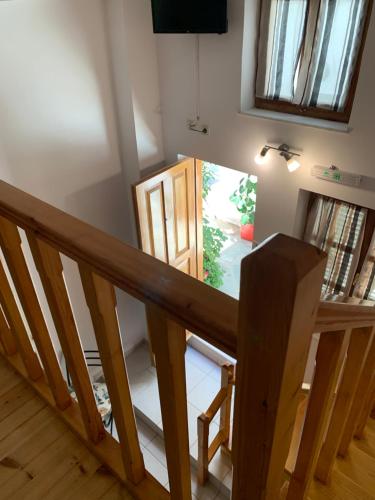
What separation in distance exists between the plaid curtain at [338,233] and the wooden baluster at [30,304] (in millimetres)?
2694

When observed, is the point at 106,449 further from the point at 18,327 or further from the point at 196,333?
the point at 196,333

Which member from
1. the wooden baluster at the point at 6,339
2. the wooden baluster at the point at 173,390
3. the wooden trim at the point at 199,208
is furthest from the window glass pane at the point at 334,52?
the wooden baluster at the point at 173,390

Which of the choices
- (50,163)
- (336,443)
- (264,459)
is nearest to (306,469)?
(336,443)

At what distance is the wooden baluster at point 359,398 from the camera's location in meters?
1.17

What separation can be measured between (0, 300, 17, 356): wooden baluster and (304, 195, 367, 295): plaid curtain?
2.67 m

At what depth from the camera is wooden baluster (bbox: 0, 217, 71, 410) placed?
905 mm

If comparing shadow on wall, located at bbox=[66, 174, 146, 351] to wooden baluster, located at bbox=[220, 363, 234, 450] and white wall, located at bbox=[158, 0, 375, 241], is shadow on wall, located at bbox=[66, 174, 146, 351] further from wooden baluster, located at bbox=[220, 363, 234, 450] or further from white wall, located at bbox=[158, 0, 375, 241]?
wooden baluster, located at bbox=[220, 363, 234, 450]

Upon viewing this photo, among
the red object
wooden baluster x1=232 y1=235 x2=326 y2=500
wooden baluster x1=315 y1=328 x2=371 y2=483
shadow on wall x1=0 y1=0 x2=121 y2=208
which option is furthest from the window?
the red object

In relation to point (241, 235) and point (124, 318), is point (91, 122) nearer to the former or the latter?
point (124, 318)

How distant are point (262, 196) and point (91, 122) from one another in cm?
183

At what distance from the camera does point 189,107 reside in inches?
154

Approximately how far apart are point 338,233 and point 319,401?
2975 millimetres

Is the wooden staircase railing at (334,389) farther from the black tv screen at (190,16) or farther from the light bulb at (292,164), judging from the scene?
the black tv screen at (190,16)

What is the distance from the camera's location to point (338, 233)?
354cm
